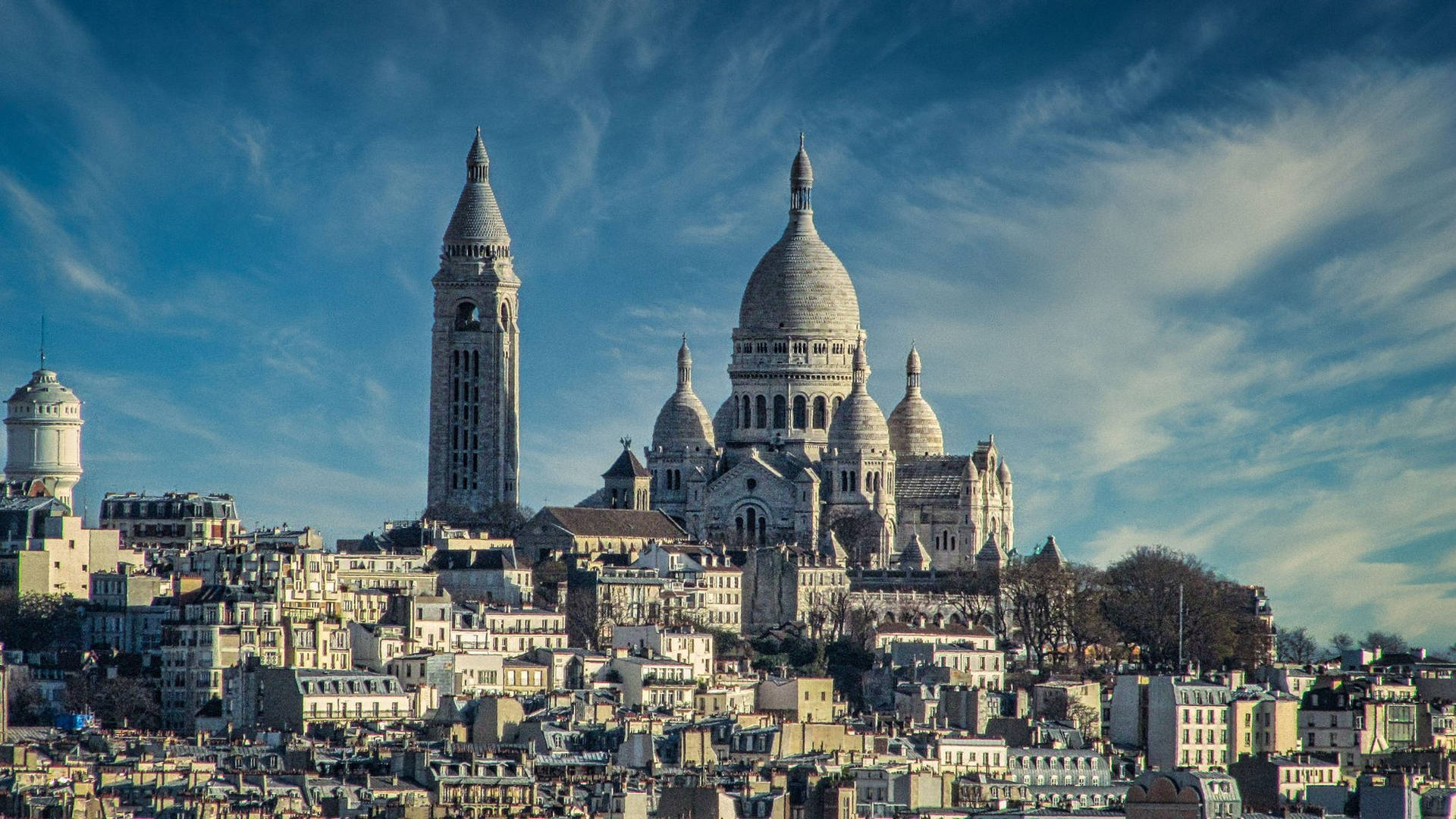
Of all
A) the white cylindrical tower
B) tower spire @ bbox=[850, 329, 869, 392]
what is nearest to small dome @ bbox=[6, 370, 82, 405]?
the white cylindrical tower

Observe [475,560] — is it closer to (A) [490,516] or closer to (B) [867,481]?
(A) [490,516]

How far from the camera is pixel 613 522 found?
180 meters

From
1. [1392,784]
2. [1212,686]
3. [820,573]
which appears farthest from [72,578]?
[1392,784]

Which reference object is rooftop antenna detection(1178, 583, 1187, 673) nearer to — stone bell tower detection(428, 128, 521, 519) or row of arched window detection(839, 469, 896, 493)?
row of arched window detection(839, 469, 896, 493)

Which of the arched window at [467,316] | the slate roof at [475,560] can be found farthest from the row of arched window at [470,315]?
the slate roof at [475,560]

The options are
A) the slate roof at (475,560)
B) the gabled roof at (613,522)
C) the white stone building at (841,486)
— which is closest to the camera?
the slate roof at (475,560)

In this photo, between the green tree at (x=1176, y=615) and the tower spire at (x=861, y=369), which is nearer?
the green tree at (x=1176, y=615)

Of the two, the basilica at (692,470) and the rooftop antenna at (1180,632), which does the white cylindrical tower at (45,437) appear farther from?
the rooftop antenna at (1180,632)

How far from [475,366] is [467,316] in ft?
8.07

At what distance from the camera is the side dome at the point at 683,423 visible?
195 meters

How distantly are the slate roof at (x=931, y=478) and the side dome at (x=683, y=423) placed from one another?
9661mm

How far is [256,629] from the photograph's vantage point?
141125 mm

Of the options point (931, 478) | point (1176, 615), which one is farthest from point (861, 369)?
point (1176, 615)

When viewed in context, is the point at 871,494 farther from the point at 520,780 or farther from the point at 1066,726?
the point at 520,780
